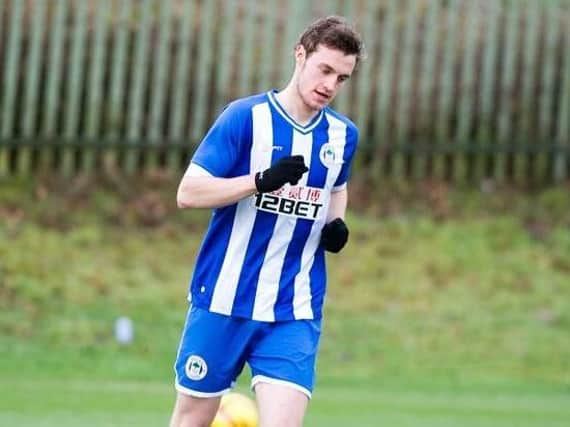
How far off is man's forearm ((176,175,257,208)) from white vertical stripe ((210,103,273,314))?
7.8 inches

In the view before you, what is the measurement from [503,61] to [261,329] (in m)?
9.32

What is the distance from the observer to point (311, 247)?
23.8ft

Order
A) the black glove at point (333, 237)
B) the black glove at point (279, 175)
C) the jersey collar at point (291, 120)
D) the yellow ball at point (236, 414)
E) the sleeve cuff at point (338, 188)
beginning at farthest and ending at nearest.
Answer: the yellow ball at point (236, 414) < the sleeve cuff at point (338, 188) < the black glove at point (333, 237) < the jersey collar at point (291, 120) < the black glove at point (279, 175)

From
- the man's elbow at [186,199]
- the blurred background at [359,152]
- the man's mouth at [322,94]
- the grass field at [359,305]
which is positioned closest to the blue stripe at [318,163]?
the man's mouth at [322,94]

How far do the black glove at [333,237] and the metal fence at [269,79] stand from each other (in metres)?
8.36

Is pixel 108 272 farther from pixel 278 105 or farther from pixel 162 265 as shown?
pixel 278 105

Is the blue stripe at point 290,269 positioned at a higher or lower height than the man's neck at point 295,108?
lower

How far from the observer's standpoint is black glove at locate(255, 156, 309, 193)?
6.78 meters

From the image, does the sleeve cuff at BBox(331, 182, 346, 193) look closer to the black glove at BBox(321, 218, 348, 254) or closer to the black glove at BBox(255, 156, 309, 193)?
the black glove at BBox(321, 218, 348, 254)

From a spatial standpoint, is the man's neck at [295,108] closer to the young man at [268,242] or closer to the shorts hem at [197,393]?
the young man at [268,242]

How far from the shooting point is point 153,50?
51.5ft

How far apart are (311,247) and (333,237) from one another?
109 mm

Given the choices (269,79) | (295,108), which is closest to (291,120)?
(295,108)

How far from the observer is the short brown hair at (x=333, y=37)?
695 cm
